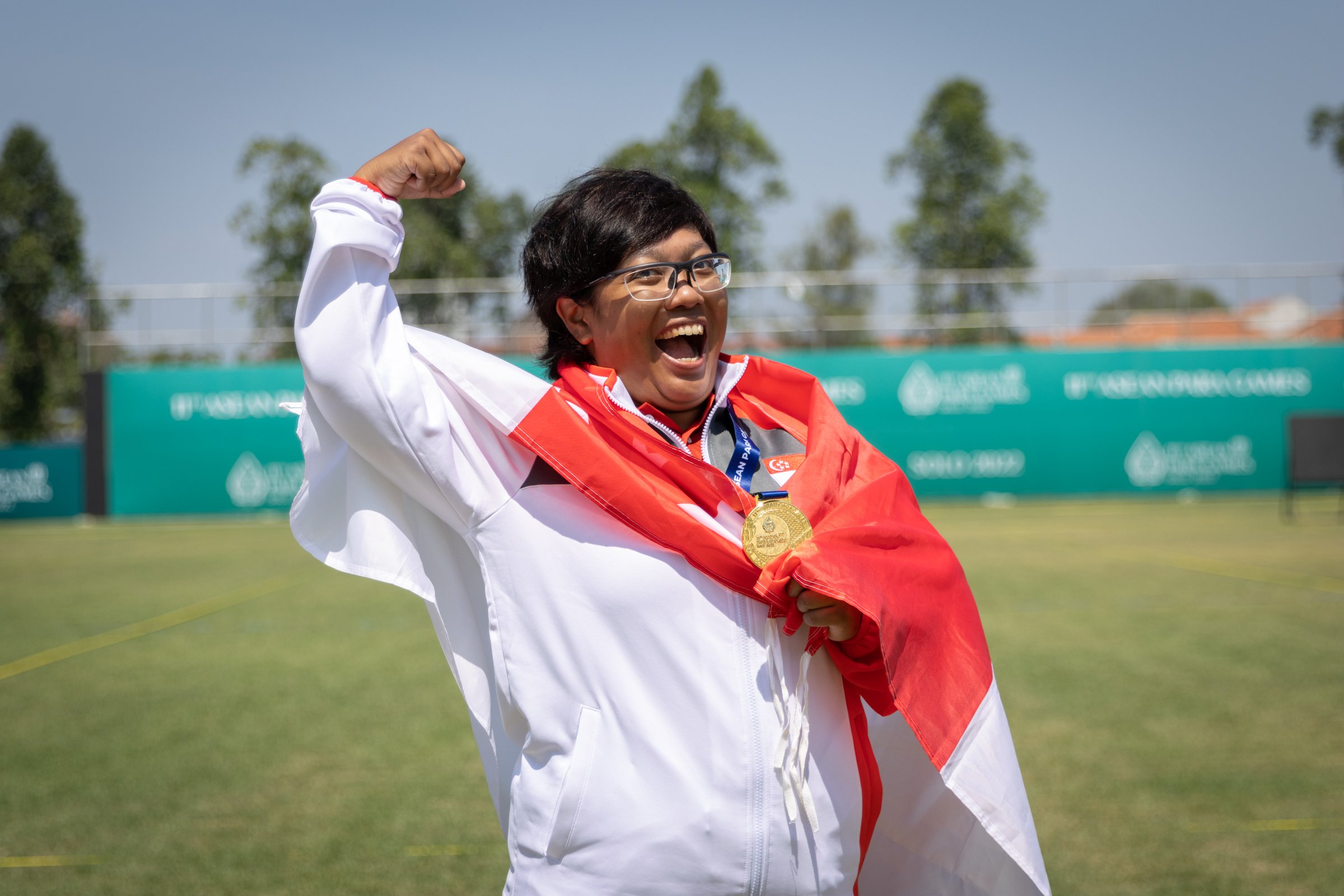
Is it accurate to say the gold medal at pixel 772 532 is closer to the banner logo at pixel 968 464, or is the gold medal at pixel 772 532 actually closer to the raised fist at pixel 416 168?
the raised fist at pixel 416 168

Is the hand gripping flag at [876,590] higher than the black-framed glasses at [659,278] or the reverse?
the reverse

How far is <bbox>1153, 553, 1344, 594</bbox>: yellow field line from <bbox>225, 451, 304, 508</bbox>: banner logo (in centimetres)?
1439

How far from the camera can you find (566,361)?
190 cm

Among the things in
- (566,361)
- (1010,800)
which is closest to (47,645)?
(566,361)

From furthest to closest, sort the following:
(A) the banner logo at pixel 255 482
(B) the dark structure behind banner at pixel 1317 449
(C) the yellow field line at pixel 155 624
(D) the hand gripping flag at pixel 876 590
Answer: (A) the banner logo at pixel 255 482 → (B) the dark structure behind banner at pixel 1317 449 → (C) the yellow field line at pixel 155 624 → (D) the hand gripping flag at pixel 876 590

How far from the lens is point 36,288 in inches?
1844

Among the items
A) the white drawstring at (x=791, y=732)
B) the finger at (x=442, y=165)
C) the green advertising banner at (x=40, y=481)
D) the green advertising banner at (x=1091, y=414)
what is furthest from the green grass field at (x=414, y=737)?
the green advertising banner at (x=40, y=481)

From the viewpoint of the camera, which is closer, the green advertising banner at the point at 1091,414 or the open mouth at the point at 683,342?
the open mouth at the point at 683,342

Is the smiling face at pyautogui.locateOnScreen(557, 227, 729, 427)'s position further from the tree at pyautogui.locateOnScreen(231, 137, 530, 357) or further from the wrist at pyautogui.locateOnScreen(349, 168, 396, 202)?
the tree at pyautogui.locateOnScreen(231, 137, 530, 357)

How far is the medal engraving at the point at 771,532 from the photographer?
1585mm

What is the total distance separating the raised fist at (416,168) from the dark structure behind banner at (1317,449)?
17.7 m

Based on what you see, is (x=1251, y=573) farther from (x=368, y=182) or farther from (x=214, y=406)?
(x=214, y=406)

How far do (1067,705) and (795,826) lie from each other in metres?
4.54

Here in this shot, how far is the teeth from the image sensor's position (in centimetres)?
178
